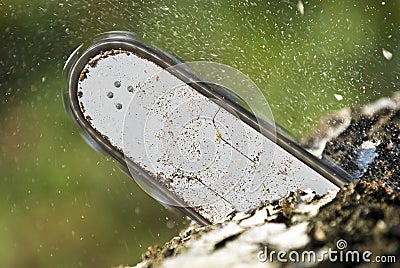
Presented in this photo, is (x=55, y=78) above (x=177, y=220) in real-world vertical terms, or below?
above

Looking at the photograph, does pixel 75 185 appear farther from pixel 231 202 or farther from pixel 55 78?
pixel 231 202

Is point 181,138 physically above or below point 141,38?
below

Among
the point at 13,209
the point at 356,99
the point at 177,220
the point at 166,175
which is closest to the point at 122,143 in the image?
the point at 166,175
